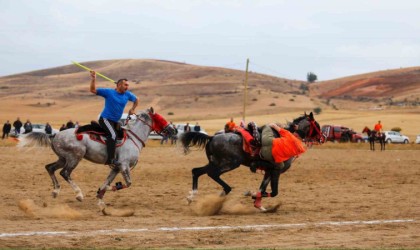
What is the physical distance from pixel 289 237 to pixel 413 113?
281ft

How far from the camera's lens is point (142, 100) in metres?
119

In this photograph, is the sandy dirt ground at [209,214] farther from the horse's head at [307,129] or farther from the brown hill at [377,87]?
the brown hill at [377,87]

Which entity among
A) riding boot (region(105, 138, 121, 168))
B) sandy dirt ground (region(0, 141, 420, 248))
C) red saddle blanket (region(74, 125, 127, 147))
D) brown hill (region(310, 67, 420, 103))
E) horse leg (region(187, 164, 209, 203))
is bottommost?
sandy dirt ground (region(0, 141, 420, 248))

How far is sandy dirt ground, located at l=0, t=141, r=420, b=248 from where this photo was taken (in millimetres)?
9719

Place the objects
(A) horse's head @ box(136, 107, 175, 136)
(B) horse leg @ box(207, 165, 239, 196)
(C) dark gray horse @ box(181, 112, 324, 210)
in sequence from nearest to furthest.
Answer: (C) dark gray horse @ box(181, 112, 324, 210), (B) horse leg @ box(207, 165, 239, 196), (A) horse's head @ box(136, 107, 175, 136)

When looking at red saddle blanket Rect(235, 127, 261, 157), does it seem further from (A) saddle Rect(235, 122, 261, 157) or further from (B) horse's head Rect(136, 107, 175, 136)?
(B) horse's head Rect(136, 107, 175, 136)

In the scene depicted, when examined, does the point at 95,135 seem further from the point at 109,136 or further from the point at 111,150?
the point at 111,150

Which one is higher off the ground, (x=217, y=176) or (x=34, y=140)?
(x=34, y=140)

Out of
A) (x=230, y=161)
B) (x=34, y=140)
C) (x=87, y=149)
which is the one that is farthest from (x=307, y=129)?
(x=34, y=140)

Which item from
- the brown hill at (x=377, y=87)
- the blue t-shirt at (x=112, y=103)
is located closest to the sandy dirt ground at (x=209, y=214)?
the blue t-shirt at (x=112, y=103)

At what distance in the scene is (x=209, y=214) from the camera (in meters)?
13.1

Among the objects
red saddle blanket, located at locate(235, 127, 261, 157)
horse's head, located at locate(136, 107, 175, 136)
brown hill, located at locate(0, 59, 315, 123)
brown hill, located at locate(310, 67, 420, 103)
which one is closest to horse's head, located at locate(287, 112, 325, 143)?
red saddle blanket, located at locate(235, 127, 261, 157)

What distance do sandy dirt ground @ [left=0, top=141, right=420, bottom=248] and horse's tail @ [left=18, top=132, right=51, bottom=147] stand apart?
1173mm

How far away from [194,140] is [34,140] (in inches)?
128
